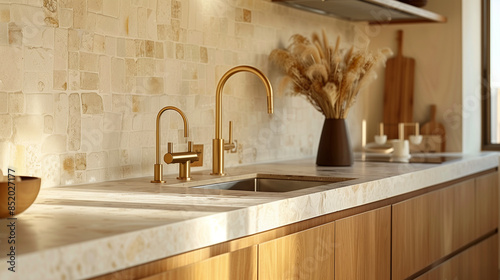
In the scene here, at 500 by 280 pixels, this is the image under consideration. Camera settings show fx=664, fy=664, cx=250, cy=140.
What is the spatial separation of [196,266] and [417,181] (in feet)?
4.47

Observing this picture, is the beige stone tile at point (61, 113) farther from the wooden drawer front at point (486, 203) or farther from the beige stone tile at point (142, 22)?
the wooden drawer front at point (486, 203)

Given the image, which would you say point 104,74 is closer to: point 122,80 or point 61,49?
point 122,80

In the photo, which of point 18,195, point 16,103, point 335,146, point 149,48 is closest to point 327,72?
point 335,146

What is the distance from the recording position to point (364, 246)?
2125 millimetres

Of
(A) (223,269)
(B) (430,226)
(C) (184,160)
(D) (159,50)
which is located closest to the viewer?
(A) (223,269)

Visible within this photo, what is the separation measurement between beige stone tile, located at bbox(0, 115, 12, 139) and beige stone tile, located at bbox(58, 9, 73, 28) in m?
0.33

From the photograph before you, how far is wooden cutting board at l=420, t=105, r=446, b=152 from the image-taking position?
3.70 meters

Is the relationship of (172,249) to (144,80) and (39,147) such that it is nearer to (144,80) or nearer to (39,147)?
(39,147)

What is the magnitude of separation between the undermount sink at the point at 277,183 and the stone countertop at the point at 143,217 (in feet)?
0.11

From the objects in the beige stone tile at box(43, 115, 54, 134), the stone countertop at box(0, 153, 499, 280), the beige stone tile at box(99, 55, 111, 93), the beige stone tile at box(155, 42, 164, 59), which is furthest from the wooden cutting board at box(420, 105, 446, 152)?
the beige stone tile at box(43, 115, 54, 134)

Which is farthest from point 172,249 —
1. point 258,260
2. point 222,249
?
point 258,260

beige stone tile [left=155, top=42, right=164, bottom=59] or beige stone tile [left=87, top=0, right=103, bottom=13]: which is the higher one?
beige stone tile [left=87, top=0, right=103, bottom=13]

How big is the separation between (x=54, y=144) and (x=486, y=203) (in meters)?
2.29

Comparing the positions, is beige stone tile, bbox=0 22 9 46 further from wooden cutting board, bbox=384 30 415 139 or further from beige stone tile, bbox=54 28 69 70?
wooden cutting board, bbox=384 30 415 139
